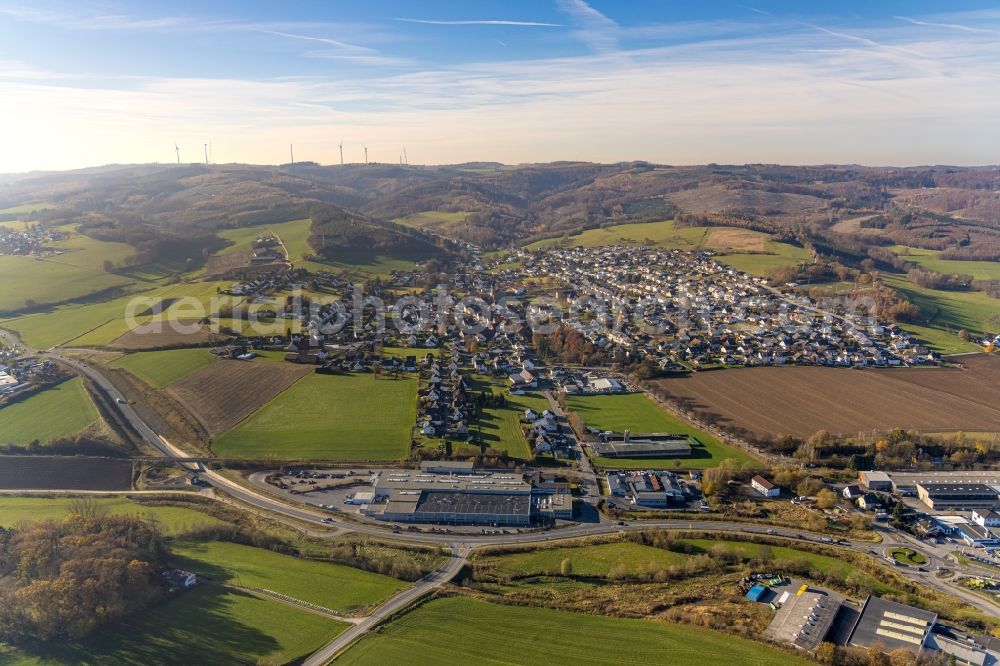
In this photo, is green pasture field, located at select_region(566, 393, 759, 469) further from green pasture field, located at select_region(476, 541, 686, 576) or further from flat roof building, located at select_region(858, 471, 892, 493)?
green pasture field, located at select_region(476, 541, 686, 576)

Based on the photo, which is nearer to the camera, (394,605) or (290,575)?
(394,605)

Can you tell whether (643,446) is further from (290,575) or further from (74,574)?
(74,574)

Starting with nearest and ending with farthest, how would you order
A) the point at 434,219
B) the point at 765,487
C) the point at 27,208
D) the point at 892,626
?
the point at 892,626, the point at 765,487, the point at 27,208, the point at 434,219

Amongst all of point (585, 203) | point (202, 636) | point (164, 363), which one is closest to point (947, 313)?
point (202, 636)

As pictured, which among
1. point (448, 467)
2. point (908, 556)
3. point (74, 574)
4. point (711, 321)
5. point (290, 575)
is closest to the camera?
point (74, 574)

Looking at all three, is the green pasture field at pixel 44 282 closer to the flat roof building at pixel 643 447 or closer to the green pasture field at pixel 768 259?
the flat roof building at pixel 643 447

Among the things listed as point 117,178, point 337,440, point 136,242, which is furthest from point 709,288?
point 117,178
